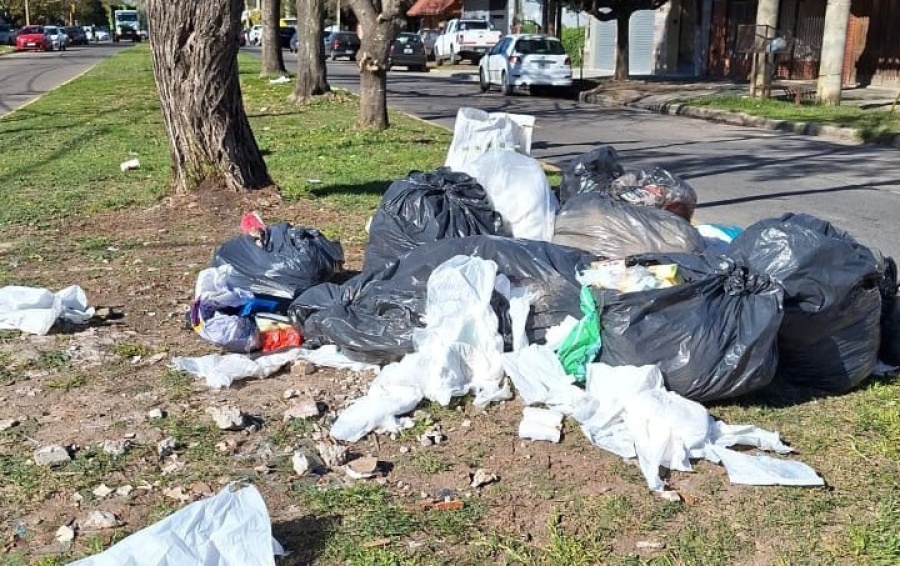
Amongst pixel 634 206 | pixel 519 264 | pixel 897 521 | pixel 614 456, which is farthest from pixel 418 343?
pixel 897 521

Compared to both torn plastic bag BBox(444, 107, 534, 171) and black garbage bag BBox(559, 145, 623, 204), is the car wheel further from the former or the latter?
black garbage bag BBox(559, 145, 623, 204)

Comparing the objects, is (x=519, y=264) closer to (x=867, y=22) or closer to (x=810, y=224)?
(x=810, y=224)

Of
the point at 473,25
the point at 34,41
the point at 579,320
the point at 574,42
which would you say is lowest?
the point at 34,41

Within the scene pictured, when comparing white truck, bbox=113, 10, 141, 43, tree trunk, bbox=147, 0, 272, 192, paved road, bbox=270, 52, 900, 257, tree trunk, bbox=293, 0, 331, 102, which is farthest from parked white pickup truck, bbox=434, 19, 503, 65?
white truck, bbox=113, 10, 141, 43

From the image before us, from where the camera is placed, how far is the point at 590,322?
4.03 metres

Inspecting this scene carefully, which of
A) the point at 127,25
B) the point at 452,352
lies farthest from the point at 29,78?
the point at 127,25

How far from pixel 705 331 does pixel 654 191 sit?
1891 mm

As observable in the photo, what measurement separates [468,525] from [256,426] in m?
1.10

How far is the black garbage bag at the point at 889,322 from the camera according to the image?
14.4ft

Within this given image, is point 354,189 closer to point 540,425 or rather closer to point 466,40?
point 540,425

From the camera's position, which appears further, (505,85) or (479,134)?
(505,85)

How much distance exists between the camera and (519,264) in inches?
172

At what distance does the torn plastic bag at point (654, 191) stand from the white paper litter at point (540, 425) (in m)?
1.93

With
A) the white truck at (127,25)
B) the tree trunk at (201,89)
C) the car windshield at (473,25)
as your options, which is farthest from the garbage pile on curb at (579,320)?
the white truck at (127,25)
